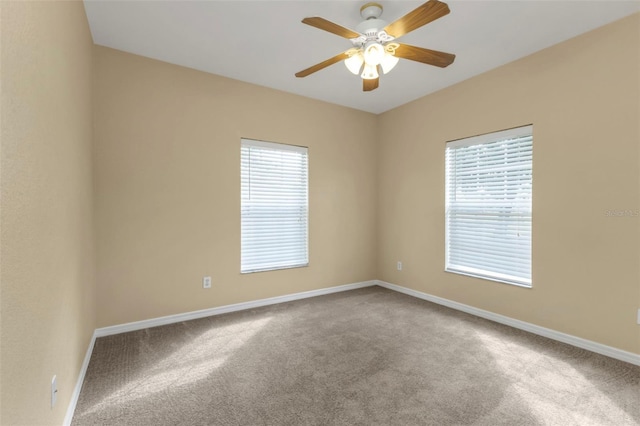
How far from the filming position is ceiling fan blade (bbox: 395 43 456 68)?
2234 millimetres

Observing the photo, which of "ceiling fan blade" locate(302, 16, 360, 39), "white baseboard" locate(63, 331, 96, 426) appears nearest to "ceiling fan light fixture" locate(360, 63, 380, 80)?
"ceiling fan blade" locate(302, 16, 360, 39)

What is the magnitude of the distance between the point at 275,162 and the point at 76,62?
225cm

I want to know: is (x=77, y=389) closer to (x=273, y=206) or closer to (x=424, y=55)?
(x=273, y=206)

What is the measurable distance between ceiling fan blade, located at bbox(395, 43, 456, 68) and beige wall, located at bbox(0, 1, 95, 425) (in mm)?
2100

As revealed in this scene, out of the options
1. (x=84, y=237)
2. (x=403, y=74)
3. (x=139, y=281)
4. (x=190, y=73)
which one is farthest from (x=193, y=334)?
(x=403, y=74)

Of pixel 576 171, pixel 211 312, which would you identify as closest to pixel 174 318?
pixel 211 312

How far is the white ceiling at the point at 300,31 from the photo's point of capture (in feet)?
7.80

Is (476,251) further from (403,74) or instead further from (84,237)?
(84,237)

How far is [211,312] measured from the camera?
3553 millimetres

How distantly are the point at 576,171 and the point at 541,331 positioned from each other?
1570 millimetres

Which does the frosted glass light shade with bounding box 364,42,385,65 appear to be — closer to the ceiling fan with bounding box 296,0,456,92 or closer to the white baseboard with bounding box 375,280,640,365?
the ceiling fan with bounding box 296,0,456,92

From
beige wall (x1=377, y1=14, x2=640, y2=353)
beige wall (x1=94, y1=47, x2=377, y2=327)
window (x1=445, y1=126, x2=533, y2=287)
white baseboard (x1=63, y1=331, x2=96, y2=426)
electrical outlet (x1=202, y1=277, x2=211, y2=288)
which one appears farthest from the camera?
electrical outlet (x1=202, y1=277, x2=211, y2=288)

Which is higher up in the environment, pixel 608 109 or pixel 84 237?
pixel 608 109

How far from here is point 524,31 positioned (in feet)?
8.82
